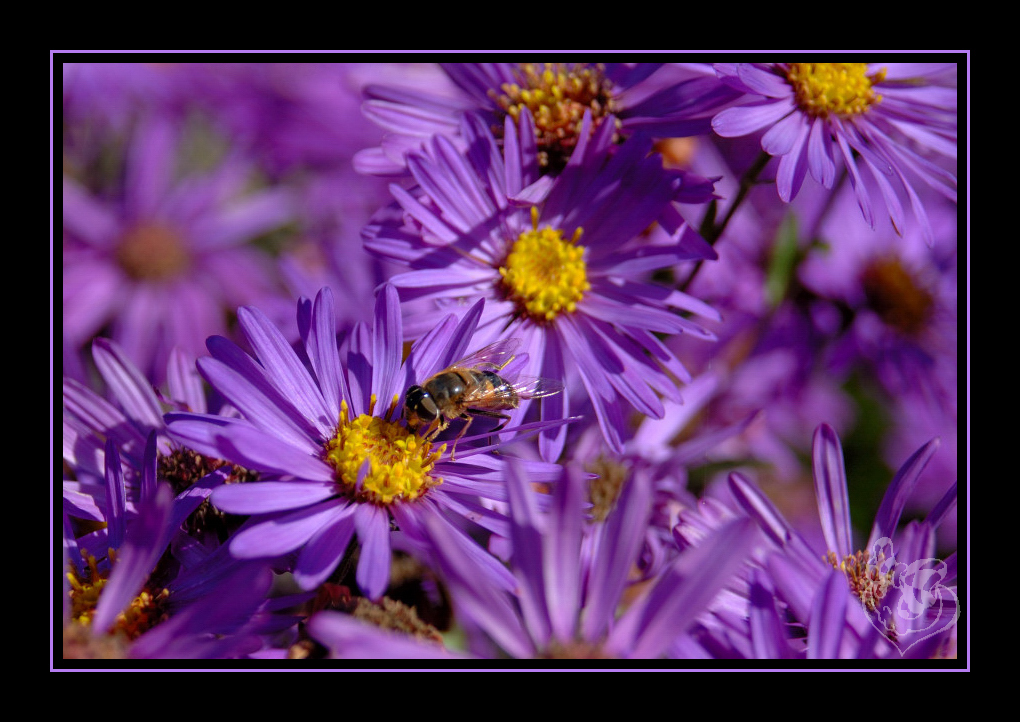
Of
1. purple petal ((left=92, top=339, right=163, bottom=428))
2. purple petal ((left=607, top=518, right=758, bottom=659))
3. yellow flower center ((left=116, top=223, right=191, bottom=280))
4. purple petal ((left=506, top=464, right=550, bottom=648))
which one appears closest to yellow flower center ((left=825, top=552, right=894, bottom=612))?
purple petal ((left=607, top=518, right=758, bottom=659))

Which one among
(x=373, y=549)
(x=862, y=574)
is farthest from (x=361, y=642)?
(x=862, y=574)

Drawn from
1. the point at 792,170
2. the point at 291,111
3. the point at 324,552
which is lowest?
the point at 324,552

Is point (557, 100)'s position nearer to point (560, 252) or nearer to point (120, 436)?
point (560, 252)

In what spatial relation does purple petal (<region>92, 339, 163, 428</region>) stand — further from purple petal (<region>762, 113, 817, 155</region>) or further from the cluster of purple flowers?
purple petal (<region>762, 113, 817, 155</region>)
